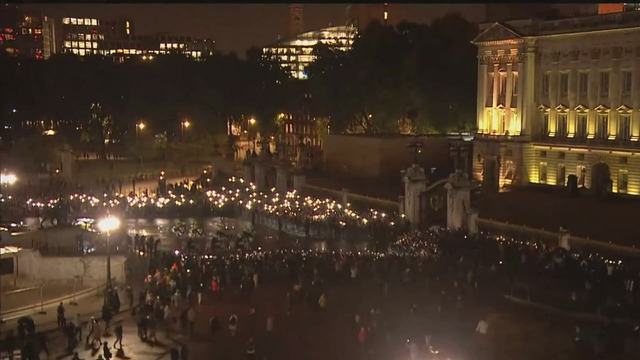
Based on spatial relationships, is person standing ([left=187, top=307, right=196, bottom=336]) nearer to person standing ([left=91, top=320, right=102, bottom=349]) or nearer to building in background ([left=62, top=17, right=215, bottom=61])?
person standing ([left=91, top=320, right=102, bottom=349])

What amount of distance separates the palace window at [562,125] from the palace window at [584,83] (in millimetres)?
1995

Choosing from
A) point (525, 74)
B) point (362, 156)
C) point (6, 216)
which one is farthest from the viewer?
point (362, 156)

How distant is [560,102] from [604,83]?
11.1 ft

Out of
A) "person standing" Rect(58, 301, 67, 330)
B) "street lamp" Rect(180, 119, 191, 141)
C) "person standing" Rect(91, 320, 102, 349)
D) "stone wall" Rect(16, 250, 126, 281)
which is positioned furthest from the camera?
"street lamp" Rect(180, 119, 191, 141)

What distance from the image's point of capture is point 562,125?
50688 millimetres

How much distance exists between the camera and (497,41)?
54.0 metres

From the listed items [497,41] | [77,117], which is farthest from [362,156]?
[77,117]

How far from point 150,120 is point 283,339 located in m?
60.7

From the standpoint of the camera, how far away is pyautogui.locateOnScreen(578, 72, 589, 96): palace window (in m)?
48.7

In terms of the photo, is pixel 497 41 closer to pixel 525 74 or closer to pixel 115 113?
pixel 525 74

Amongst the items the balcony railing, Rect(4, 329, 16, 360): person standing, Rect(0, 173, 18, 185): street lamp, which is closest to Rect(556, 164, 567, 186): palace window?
the balcony railing

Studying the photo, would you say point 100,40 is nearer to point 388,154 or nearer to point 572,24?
point 388,154

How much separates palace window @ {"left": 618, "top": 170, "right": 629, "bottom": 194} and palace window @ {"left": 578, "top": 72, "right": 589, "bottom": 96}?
202 inches

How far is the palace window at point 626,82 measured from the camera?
45.9 metres
